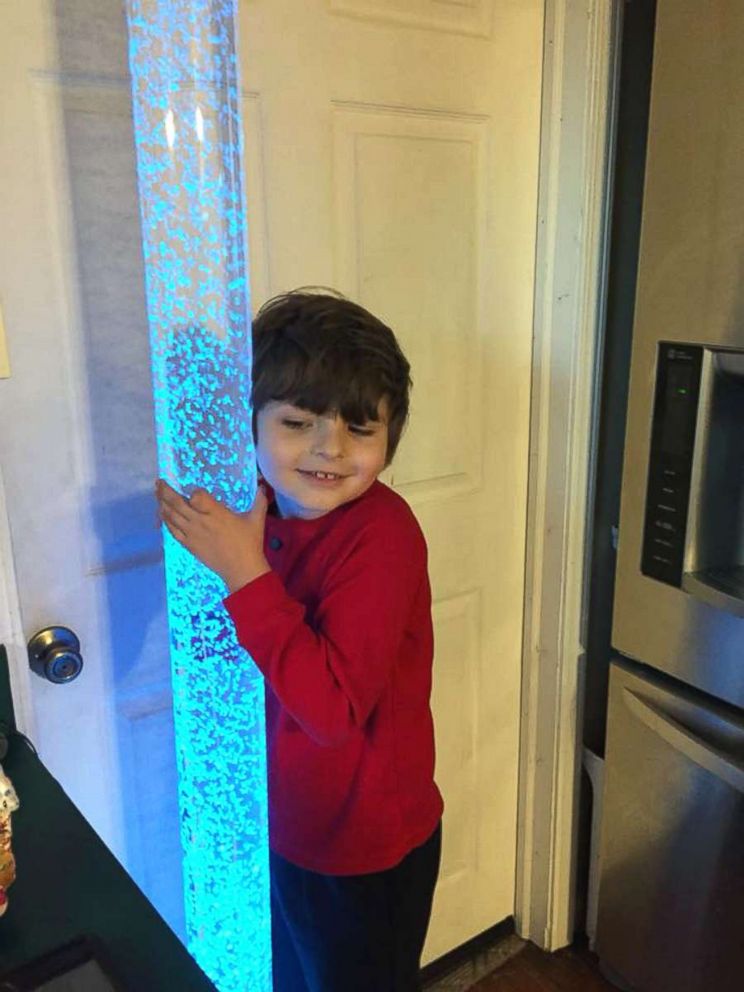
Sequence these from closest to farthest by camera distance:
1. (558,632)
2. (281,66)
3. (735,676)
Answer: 1. (281,66)
2. (735,676)
3. (558,632)

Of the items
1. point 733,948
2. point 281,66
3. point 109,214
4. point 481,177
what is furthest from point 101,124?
point 733,948

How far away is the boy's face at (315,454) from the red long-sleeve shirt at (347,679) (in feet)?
0.18

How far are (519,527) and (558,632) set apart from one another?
20 cm

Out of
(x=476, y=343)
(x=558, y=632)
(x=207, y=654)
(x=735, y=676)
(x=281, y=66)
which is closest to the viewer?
(x=207, y=654)

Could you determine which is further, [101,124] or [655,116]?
[655,116]

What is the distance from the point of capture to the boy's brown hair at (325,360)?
2.88 ft

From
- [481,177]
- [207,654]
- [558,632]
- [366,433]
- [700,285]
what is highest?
[481,177]

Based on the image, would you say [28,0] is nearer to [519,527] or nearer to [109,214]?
[109,214]

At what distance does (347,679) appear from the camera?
86cm

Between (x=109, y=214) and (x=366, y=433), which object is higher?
(x=109, y=214)

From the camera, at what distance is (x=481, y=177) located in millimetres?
1404

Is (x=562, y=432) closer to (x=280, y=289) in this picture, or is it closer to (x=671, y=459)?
(x=671, y=459)

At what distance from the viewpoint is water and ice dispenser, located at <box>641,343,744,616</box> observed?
1255 mm

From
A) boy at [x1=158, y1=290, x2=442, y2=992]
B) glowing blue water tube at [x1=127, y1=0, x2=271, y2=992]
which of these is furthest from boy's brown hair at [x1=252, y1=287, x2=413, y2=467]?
glowing blue water tube at [x1=127, y1=0, x2=271, y2=992]
